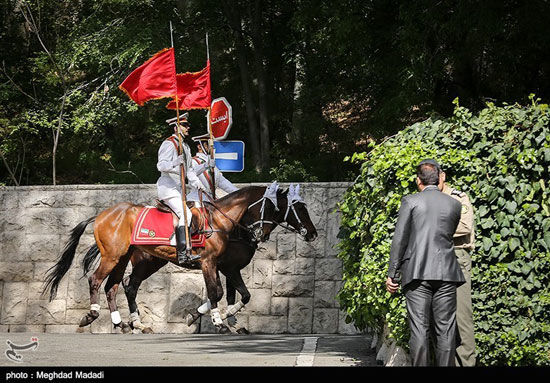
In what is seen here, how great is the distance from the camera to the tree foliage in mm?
9438

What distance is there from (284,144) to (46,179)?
668cm

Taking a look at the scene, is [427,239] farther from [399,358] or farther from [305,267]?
[305,267]

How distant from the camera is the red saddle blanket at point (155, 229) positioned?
15.5 m

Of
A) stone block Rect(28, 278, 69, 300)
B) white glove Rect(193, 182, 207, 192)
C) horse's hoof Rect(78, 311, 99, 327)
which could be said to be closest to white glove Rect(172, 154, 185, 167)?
white glove Rect(193, 182, 207, 192)

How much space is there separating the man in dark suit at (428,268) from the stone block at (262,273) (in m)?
7.86

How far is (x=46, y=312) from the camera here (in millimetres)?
17094

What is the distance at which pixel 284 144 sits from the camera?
29.4 metres

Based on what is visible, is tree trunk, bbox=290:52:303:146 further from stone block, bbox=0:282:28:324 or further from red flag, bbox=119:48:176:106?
stone block, bbox=0:282:28:324

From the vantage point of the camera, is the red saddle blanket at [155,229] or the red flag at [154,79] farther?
the red flag at [154,79]

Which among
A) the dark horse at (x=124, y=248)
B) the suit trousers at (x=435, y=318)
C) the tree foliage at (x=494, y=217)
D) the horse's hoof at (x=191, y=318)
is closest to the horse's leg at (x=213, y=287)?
the dark horse at (x=124, y=248)

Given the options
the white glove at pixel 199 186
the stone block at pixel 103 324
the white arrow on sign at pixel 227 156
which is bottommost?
the stone block at pixel 103 324

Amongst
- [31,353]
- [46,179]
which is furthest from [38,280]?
[46,179]

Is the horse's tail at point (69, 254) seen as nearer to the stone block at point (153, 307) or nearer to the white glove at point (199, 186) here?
the stone block at point (153, 307)

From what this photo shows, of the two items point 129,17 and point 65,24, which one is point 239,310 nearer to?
point 129,17
